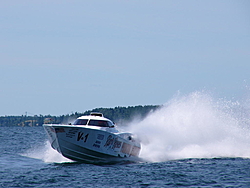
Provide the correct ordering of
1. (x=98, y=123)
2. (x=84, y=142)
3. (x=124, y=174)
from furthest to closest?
(x=98, y=123) < (x=84, y=142) < (x=124, y=174)

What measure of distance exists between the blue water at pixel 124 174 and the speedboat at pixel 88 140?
3.24 ft

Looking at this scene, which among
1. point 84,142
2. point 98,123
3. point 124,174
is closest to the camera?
point 124,174

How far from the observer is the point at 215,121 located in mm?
39875

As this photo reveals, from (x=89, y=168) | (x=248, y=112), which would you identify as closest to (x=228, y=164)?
(x=89, y=168)

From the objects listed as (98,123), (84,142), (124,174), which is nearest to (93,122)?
(98,123)

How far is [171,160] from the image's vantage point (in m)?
32.1

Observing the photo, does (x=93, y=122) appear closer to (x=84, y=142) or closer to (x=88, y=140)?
(x=88, y=140)

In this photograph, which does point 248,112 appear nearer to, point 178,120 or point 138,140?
point 178,120

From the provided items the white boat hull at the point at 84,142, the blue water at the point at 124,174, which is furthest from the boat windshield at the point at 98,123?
the blue water at the point at 124,174

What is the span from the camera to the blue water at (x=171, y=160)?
21.2m

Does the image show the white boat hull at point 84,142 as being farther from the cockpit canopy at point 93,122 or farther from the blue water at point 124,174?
the cockpit canopy at point 93,122

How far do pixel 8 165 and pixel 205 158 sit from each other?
15.6 metres

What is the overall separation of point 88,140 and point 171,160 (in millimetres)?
8177

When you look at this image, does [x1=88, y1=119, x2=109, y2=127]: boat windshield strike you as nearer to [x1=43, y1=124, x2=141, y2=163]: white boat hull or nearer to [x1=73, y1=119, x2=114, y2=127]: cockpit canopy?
[x1=73, y1=119, x2=114, y2=127]: cockpit canopy
